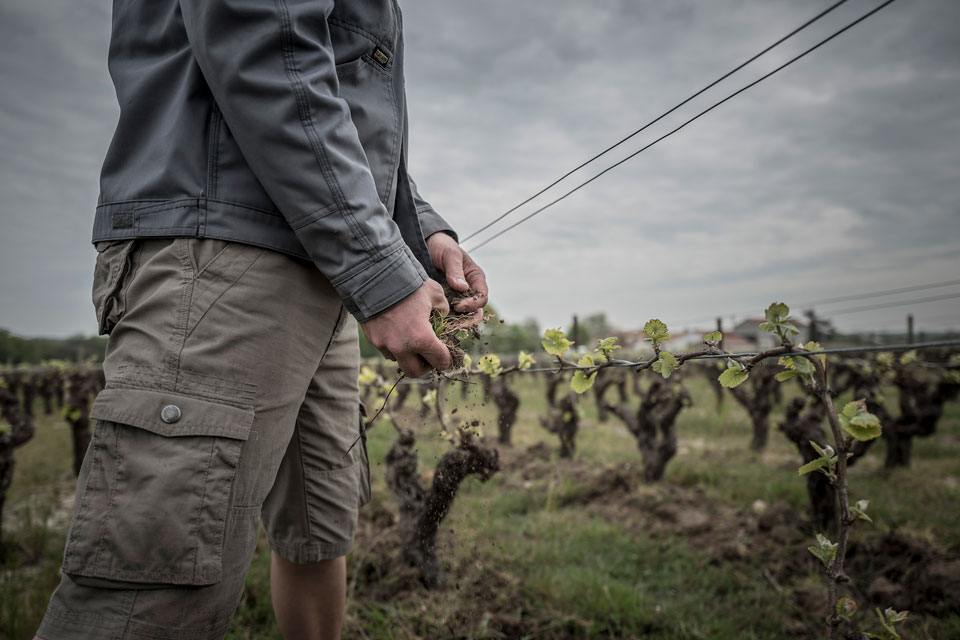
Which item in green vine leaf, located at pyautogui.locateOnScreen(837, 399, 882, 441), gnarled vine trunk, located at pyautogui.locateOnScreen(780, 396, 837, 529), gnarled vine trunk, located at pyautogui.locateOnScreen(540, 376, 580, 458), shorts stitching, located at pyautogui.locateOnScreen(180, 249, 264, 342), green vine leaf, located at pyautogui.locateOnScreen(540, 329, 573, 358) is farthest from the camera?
gnarled vine trunk, located at pyautogui.locateOnScreen(540, 376, 580, 458)

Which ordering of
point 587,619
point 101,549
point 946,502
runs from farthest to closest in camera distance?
point 946,502 < point 587,619 < point 101,549

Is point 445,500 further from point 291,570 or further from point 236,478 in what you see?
point 236,478

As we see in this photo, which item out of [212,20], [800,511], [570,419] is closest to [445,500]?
[212,20]

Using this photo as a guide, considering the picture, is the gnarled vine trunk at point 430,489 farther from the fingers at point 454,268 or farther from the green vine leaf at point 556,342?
the fingers at point 454,268

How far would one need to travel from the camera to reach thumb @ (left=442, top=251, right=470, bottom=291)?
62.2 inches

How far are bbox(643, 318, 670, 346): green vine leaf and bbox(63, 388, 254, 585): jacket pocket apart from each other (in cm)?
112

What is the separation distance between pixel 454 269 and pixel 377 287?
1.77 feet

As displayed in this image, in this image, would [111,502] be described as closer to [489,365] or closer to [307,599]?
[307,599]

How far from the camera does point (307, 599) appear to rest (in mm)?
1710

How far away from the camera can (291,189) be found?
3.56 ft

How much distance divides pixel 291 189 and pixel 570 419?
689 centimetres

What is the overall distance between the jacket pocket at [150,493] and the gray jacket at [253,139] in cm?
37

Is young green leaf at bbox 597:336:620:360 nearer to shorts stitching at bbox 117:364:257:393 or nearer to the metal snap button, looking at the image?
shorts stitching at bbox 117:364:257:393

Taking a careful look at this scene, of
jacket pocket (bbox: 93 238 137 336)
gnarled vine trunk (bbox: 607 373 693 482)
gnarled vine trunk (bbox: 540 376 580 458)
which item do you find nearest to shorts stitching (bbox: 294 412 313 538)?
jacket pocket (bbox: 93 238 137 336)
